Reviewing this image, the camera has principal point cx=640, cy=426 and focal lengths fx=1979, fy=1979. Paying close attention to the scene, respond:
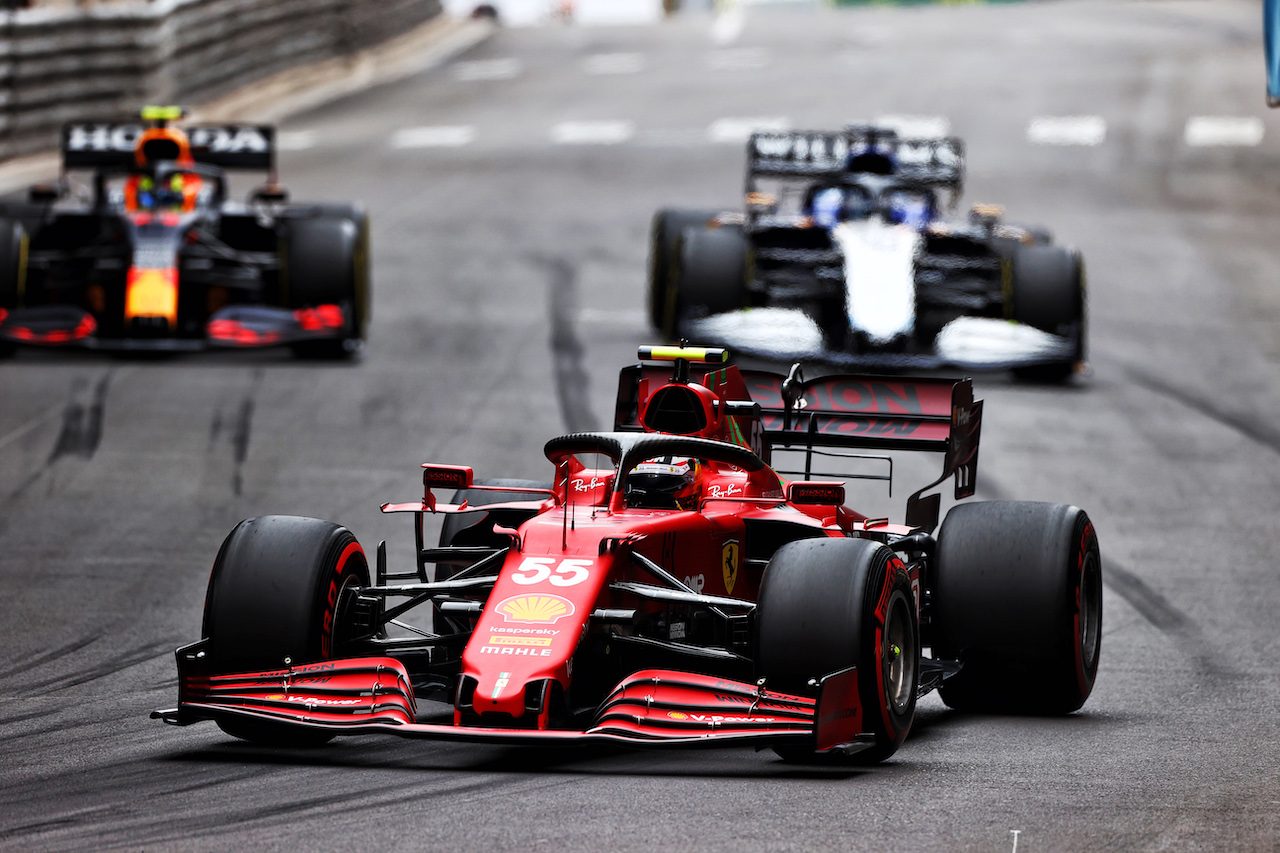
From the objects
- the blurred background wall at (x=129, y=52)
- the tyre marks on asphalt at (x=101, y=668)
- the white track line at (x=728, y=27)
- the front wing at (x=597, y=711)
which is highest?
the white track line at (x=728, y=27)

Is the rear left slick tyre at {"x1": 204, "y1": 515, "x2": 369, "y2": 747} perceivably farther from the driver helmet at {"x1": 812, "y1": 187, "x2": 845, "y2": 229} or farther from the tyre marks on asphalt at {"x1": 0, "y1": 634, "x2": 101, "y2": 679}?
the driver helmet at {"x1": 812, "y1": 187, "x2": 845, "y2": 229}

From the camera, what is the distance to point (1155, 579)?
13500 millimetres

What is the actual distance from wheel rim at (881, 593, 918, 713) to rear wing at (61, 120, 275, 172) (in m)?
13.6

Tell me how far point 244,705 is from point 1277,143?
3082 centimetres

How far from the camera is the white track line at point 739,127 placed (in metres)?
36.4

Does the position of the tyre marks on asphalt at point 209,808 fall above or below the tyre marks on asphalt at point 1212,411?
below

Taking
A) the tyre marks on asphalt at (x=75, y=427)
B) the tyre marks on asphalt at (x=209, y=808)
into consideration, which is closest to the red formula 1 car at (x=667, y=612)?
the tyre marks on asphalt at (x=209, y=808)

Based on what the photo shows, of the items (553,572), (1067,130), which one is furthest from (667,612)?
(1067,130)

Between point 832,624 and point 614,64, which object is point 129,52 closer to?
point 614,64

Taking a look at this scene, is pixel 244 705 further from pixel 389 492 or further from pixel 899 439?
pixel 389 492

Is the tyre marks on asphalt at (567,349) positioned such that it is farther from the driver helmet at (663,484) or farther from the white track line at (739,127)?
the white track line at (739,127)

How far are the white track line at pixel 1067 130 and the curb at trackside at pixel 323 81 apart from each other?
1491cm

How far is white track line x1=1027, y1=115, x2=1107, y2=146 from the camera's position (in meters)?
35.9

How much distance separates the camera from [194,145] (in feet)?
69.6
